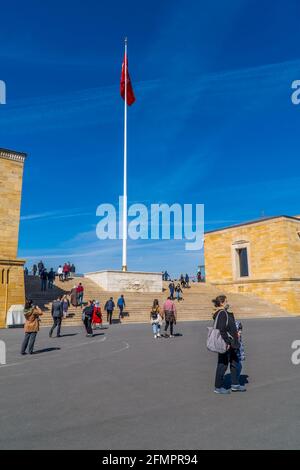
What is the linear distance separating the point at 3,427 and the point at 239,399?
343 centimetres

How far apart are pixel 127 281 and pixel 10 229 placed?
36.3 ft

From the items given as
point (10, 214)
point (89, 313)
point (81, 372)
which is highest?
point (10, 214)

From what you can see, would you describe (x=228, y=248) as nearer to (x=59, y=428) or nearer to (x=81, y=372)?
(x=81, y=372)

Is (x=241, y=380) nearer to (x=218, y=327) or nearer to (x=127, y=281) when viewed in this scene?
(x=218, y=327)

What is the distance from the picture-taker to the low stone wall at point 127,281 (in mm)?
29391

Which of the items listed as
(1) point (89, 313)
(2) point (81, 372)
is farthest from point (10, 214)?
(2) point (81, 372)

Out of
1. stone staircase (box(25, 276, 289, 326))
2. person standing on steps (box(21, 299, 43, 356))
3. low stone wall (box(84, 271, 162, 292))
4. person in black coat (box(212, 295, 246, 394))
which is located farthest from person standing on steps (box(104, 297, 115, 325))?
person in black coat (box(212, 295, 246, 394))

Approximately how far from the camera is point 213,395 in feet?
19.8

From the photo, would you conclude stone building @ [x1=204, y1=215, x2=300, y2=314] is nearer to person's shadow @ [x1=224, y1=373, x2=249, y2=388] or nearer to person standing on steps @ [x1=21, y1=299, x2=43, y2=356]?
person standing on steps @ [x1=21, y1=299, x2=43, y2=356]

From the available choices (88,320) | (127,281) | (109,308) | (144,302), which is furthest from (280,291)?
(88,320)

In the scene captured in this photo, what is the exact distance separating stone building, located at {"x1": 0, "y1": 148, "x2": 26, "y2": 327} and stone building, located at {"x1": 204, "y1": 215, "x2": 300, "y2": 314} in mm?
23690

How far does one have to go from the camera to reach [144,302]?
27.4 metres

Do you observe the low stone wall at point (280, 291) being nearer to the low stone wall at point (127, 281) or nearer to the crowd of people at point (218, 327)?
the low stone wall at point (127, 281)

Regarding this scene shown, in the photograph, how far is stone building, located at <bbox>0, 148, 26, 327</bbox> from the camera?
20938 millimetres
